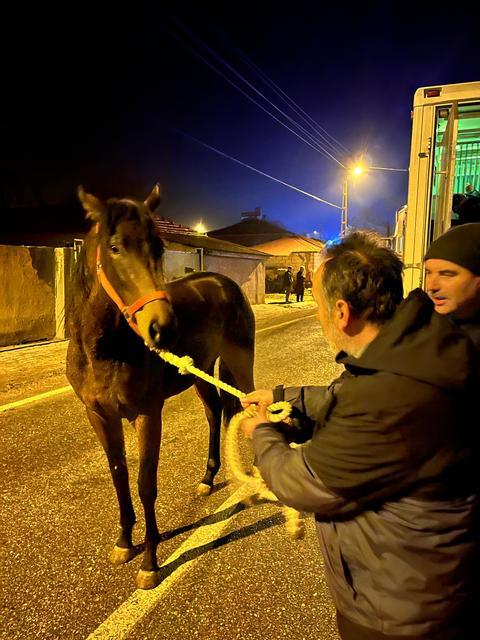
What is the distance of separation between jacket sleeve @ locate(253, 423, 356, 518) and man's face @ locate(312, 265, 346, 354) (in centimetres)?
35

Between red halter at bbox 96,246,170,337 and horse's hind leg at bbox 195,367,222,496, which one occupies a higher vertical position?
red halter at bbox 96,246,170,337

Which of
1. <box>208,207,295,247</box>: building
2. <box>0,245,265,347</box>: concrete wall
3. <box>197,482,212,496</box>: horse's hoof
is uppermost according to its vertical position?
<box>208,207,295,247</box>: building

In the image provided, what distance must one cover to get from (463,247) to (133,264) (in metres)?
1.68

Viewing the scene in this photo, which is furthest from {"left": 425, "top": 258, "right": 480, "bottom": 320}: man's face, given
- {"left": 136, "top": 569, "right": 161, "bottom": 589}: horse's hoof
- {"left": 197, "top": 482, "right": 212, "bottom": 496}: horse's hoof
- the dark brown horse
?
{"left": 197, "top": 482, "right": 212, "bottom": 496}: horse's hoof

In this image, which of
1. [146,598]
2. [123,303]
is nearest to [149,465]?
[146,598]

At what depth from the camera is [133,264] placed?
2.24 meters

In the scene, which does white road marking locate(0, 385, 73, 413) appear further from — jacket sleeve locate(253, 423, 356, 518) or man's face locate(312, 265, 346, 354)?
man's face locate(312, 265, 346, 354)

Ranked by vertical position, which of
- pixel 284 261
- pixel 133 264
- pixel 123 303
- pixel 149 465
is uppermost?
pixel 284 261

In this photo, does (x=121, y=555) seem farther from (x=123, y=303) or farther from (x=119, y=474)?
(x=123, y=303)

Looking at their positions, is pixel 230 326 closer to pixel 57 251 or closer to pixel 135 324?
pixel 135 324

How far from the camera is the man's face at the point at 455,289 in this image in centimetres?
201

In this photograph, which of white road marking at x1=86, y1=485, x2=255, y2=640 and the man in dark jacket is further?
white road marking at x1=86, y1=485, x2=255, y2=640

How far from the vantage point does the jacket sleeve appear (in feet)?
3.51

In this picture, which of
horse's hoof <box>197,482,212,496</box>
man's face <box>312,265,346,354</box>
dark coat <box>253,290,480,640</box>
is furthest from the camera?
horse's hoof <box>197,482,212,496</box>
